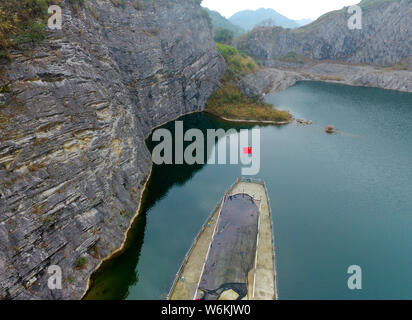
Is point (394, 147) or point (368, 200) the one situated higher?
point (394, 147)

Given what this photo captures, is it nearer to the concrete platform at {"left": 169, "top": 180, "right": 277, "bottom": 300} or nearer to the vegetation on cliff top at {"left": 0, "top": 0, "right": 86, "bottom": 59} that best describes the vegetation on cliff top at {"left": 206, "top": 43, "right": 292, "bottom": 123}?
the concrete platform at {"left": 169, "top": 180, "right": 277, "bottom": 300}

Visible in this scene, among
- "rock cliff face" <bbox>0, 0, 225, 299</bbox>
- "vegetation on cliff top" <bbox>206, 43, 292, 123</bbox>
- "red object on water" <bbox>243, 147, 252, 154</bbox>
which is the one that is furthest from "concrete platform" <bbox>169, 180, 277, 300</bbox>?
"vegetation on cliff top" <bbox>206, 43, 292, 123</bbox>

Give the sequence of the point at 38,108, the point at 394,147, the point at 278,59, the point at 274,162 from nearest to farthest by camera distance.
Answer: the point at 38,108 → the point at 274,162 → the point at 394,147 → the point at 278,59

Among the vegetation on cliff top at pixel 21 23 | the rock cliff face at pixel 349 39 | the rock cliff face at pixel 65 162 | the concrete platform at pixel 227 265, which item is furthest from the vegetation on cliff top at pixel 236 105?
the rock cliff face at pixel 349 39

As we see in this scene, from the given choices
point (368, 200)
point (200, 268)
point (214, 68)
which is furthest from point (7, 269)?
point (214, 68)

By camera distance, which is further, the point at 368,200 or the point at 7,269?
the point at 368,200

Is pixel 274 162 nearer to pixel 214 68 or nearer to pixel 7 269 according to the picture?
pixel 7 269

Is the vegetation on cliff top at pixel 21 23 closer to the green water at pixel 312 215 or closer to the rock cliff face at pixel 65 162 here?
the rock cliff face at pixel 65 162
